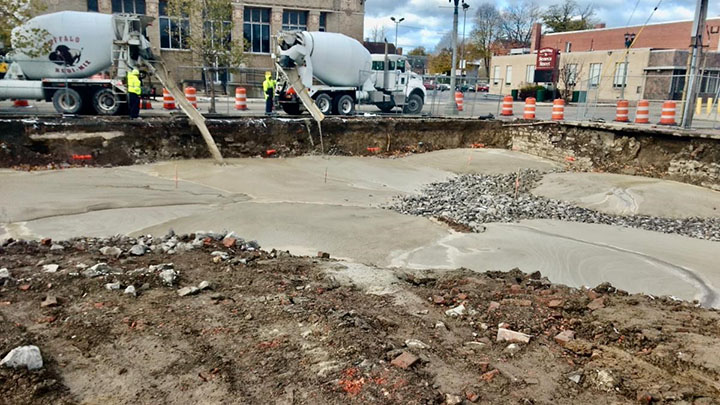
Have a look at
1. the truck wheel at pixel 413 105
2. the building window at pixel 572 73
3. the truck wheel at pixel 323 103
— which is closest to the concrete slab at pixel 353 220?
the truck wheel at pixel 323 103

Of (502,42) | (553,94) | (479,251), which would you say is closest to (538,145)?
(479,251)

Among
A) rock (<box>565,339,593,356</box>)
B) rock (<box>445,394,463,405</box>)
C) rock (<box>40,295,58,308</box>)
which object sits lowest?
rock (<box>565,339,593,356</box>)

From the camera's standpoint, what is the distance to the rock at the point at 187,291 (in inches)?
223

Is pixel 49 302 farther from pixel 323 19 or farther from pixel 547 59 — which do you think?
pixel 547 59

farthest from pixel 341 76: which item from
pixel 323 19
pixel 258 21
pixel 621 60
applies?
pixel 621 60

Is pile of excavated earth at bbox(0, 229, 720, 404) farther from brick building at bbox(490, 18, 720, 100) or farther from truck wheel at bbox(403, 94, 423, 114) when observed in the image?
brick building at bbox(490, 18, 720, 100)

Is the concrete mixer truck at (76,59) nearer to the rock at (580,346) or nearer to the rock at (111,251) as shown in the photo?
the rock at (111,251)

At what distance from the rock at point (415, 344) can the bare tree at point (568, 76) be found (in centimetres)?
4303

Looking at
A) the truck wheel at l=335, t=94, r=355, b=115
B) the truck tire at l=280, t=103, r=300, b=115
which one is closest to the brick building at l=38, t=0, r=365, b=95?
the truck tire at l=280, t=103, r=300, b=115

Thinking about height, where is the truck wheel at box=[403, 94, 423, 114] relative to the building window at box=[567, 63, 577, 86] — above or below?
below

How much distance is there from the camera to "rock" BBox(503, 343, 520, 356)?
15.6ft

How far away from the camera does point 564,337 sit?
5008mm

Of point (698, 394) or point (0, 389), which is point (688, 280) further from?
point (0, 389)

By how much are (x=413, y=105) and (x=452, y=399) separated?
74.8ft
